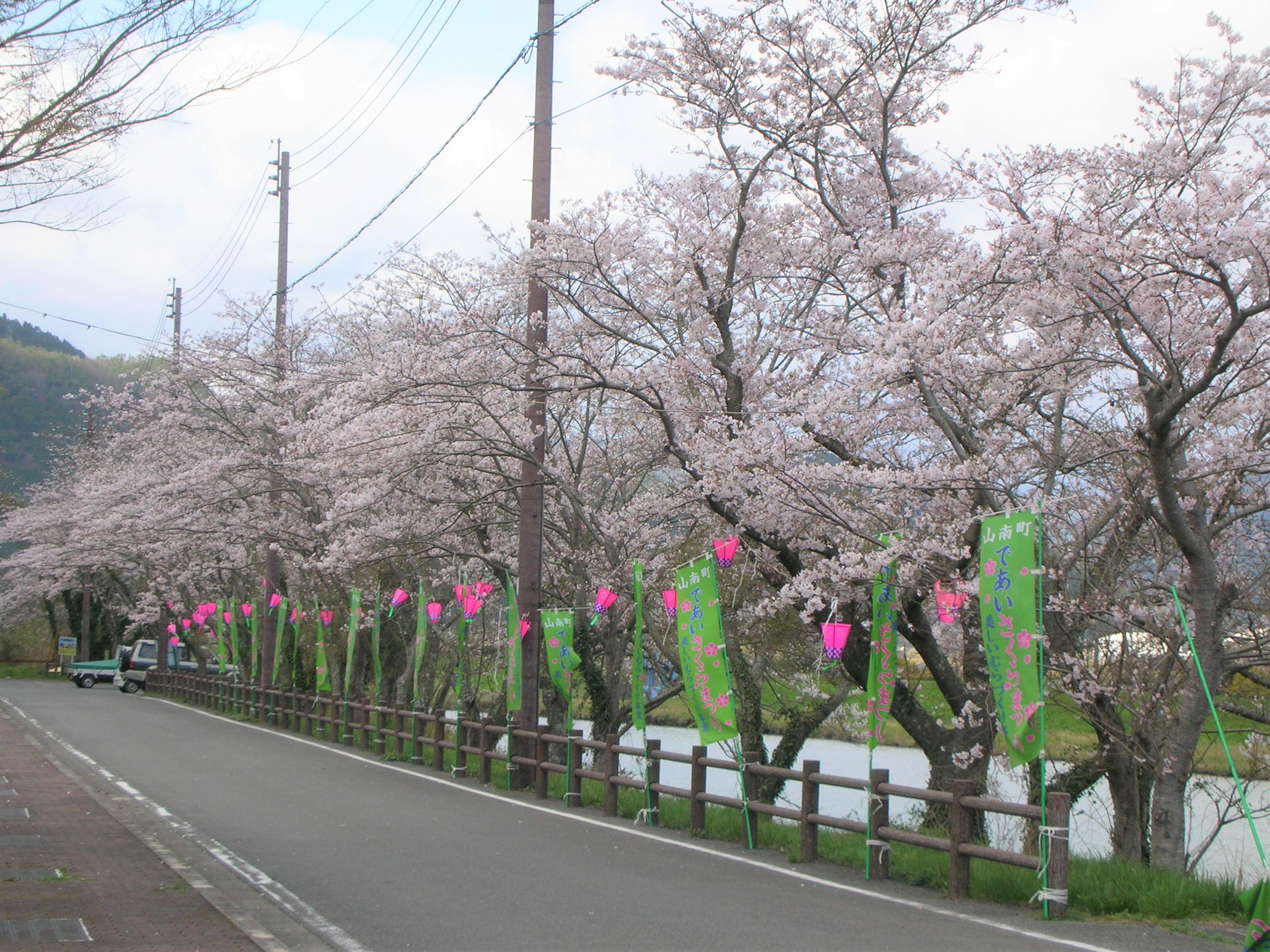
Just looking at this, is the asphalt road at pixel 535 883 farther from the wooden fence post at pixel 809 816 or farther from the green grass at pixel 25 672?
the green grass at pixel 25 672

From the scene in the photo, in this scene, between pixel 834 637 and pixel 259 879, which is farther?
pixel 834 637

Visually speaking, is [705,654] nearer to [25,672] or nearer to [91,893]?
[91,893]

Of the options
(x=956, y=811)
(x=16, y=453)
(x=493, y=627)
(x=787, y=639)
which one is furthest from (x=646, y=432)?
(x=16, y=453)

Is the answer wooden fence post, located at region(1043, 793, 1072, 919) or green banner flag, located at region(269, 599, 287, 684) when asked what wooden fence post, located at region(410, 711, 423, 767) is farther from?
wooden fence post, located at region(1043, 793, 1072, 919)

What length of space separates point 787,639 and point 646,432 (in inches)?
152

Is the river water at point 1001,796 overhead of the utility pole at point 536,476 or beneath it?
beneath

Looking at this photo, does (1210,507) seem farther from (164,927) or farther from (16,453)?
(16,453)

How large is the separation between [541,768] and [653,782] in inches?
103

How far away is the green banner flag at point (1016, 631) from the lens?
Answer: 7.83 meters

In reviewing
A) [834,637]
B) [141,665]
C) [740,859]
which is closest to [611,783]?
[740,859]

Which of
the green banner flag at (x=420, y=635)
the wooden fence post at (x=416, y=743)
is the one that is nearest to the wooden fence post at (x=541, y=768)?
the wooden fence post at (x=416, y=743)

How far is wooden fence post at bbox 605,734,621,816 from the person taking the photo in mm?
12680

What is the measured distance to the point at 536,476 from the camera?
15.7 m

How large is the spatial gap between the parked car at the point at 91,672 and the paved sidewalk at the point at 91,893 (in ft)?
127
